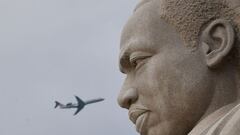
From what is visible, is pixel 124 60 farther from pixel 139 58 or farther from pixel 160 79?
pixel 160 79

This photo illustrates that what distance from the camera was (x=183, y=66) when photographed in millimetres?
6594

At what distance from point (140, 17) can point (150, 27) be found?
169 millimetres

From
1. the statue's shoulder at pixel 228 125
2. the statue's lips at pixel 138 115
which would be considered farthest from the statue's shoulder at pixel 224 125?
the statue's lips at pixel 138 115

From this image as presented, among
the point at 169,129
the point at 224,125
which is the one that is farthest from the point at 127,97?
the point at 224,125

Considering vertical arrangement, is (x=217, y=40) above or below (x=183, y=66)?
above

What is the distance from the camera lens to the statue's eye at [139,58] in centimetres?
677

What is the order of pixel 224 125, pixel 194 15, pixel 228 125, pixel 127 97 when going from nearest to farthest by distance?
pixel 228 125 → pixel 224 125 → pixel 194 15 → pixel 127 97

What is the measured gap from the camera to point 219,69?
6.58 m

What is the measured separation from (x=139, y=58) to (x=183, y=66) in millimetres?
403

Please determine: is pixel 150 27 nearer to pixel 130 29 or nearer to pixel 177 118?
pixel 130 29

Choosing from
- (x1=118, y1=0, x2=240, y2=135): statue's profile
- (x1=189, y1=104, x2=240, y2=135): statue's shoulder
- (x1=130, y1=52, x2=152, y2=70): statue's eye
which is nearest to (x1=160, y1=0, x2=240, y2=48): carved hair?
A: (x1=118, y1=0, x2=240, y2=135): statue's profile

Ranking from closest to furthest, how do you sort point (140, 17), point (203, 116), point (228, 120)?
point (228, 120), point (203, 116), point (140, 17)

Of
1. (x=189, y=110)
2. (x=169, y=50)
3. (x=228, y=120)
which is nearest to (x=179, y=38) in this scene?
(x=169, y=50)

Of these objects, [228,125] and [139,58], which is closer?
[228,125]
